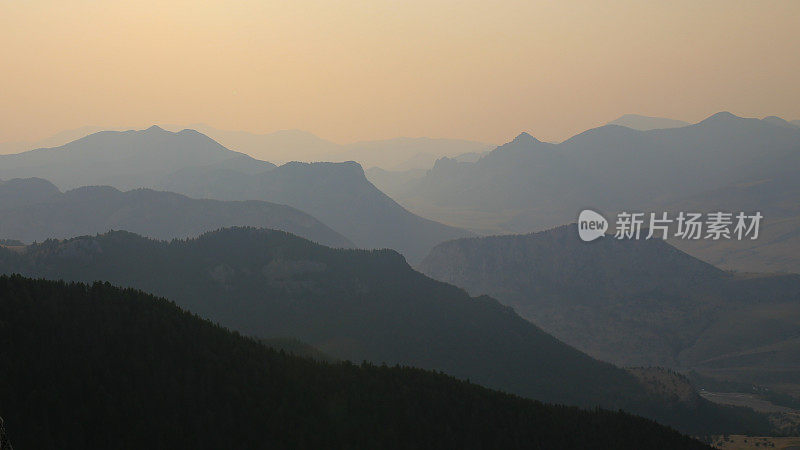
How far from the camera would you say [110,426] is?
61.2 meters

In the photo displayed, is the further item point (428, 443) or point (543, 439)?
point (543, 439)

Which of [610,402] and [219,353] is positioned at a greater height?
[219,353]

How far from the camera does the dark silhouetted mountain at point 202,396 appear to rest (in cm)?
6188

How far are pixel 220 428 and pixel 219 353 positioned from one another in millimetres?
14289

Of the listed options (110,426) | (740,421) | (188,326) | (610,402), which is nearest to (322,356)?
(188,326)

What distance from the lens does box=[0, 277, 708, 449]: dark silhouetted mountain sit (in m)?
61.9

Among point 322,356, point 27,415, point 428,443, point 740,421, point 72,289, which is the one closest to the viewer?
point 27,415

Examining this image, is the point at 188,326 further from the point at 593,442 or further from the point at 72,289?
the point at 593,442

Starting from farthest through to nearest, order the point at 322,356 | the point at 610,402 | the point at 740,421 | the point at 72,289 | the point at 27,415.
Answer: the point at 740,421 → the point at 610,402 → the point at 322,356 → the point at 72,289 → the point at 27,415

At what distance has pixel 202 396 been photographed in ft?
233

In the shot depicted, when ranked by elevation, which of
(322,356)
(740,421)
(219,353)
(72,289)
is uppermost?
(72,289)

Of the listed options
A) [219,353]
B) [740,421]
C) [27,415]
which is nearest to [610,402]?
[740,421]

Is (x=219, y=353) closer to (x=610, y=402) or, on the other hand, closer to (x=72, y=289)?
(x=72, y=289)

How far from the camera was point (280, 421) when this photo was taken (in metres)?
72.0
